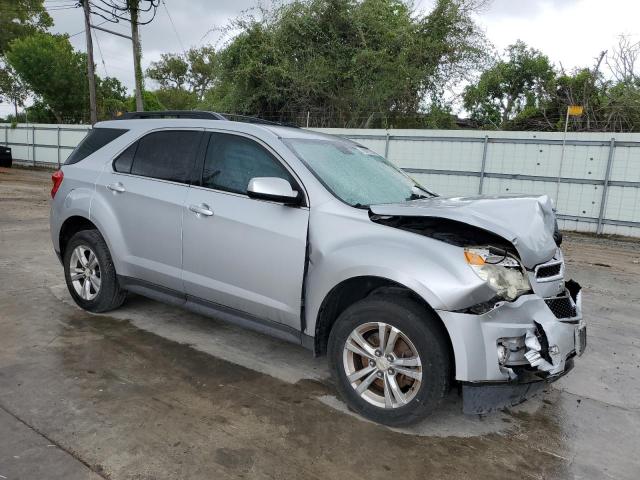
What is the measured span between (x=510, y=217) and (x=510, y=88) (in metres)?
19.9

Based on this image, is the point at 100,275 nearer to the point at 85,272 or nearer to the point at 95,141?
the point at 85,272

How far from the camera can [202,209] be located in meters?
3.73

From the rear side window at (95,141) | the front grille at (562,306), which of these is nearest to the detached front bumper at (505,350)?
the front grille at (562,306)

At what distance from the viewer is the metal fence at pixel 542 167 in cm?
1114

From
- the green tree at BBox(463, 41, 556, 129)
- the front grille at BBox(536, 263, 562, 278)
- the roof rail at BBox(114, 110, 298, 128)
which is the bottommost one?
the front grille at BBox(536, 263, 562, 278)

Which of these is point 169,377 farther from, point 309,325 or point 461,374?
point 461,374

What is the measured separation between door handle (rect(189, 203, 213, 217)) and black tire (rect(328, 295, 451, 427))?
1.27m

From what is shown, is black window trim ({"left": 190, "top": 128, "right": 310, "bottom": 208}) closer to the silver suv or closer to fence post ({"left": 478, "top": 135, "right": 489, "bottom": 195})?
the silver suv

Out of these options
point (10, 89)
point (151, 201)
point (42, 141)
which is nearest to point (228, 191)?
point (151, 201)

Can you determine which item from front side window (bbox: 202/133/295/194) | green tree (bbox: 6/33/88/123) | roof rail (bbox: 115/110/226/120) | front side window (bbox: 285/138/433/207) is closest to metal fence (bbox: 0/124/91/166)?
green tree (bbox: 6/33/88/123)

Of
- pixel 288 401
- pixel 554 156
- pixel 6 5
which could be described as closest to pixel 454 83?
pixel 554 156

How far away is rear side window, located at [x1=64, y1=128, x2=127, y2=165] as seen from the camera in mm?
4645

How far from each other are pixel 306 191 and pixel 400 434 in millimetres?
1576

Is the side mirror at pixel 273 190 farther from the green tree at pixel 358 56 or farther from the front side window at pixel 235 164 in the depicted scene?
the green tree at pixel 358 56
